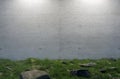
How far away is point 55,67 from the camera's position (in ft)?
26.1

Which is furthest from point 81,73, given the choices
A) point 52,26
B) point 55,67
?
point 52,26

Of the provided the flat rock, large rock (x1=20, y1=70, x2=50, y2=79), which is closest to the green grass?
the flat rock

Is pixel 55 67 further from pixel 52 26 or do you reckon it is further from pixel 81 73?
pixel 52 26

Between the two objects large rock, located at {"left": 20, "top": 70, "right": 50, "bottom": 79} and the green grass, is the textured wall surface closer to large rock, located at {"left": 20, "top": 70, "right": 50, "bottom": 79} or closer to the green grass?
the green grass

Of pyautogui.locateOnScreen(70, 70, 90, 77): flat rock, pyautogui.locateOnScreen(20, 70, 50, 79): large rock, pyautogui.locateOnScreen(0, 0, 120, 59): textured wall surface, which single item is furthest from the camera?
pyautogui.locateOnScreen(0, 0, 120, 59): textured wall surface

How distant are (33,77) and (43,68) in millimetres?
997

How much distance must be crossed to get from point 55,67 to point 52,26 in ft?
5.42

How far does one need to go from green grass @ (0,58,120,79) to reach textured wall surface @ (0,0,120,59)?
0.39m

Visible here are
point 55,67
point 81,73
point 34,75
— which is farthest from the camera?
point 55,67

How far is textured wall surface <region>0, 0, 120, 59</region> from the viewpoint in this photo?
920cm

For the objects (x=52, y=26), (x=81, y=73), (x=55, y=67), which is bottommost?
(x=81, y=73)

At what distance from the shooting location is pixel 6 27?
9203mm

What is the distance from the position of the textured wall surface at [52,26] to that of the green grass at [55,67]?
387 millimetres

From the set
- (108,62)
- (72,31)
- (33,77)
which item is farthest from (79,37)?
(33,77)
